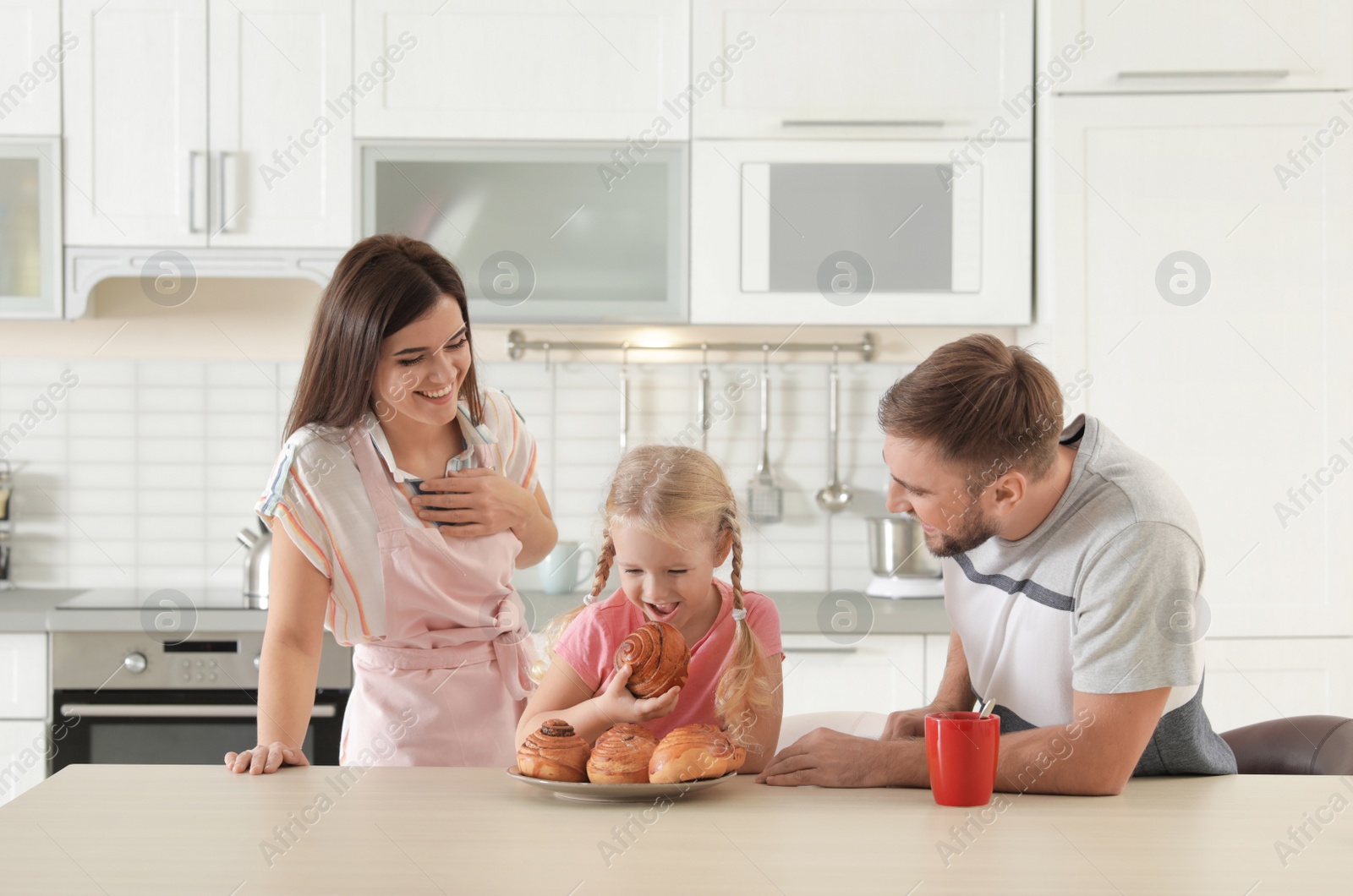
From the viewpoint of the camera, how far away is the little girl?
4.17ft

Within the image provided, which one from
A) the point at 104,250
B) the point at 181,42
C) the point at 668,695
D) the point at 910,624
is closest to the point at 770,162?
the point at 910,624

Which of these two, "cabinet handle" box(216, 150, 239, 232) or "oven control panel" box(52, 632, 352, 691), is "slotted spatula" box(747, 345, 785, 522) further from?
"cabinet handle" box(216, 150, 239, 232)

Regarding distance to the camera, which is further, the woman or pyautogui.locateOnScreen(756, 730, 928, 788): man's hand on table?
the woman

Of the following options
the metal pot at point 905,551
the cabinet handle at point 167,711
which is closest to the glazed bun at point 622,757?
the cabinet handle at point 167,711

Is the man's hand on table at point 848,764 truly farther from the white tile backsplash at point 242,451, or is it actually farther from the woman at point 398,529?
the white tile backsplash at point 242,451

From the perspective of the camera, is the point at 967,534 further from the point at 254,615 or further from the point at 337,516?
the point at 254,615

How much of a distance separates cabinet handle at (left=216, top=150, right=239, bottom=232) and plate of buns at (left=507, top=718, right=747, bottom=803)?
1.93 m

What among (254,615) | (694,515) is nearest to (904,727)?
(694,515)

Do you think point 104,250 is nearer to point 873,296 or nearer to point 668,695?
point 873,296

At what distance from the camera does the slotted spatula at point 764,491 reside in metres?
2.86

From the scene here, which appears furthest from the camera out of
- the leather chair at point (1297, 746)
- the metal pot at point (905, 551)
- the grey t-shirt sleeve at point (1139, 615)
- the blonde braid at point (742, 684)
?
the metal pot at point (905, 551)

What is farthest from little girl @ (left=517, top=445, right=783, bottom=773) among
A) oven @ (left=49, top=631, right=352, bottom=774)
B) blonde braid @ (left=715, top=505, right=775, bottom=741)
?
oven @ (left=49, top=631, right=352, bottom=774)

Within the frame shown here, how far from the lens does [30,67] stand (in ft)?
8.37

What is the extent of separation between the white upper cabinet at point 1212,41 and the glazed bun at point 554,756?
2.08 meters
